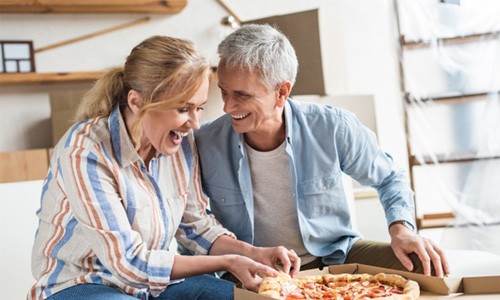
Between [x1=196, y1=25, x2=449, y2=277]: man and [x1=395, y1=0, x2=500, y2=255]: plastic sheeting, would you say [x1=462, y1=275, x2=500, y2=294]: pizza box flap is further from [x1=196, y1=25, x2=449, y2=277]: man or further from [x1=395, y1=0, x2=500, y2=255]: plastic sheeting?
[x1=395, y1=0, x2=500, y2=255]: plastic sheeting

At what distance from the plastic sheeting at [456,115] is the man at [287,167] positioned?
192 cm

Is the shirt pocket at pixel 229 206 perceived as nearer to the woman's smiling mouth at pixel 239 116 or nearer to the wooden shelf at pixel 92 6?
the woman's smiling mouth at pixel 239 116

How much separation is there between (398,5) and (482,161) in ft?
2.98

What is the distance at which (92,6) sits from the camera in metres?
3.67

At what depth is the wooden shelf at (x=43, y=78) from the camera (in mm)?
3471

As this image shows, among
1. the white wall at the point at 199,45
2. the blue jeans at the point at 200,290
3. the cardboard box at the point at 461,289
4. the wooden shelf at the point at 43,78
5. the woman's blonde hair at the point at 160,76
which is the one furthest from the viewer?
the white wall at the point at 199,45

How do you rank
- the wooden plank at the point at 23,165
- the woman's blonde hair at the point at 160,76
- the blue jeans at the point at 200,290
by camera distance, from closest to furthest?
the woman's blonde hair at the point at 160,76 < the blue jeans at the point at 200,290 < the wooden plank at the point at 23,165

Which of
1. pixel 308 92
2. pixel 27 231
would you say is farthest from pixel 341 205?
pixel 308 92

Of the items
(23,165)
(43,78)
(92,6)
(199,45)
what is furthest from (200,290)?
(199,45)

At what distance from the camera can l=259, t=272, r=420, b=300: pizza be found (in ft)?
5.08

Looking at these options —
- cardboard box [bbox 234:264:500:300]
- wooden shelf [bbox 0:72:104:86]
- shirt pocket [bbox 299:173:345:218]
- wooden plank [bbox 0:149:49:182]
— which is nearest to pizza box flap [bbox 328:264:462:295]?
cardboard box [bbox 234:264:500:300]

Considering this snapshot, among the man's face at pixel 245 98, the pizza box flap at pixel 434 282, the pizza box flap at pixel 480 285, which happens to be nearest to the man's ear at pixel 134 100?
the man's face at pixel 245 98

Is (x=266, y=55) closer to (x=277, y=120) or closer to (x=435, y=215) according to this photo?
(x=277, y=120)

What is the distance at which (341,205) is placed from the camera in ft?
6.98
